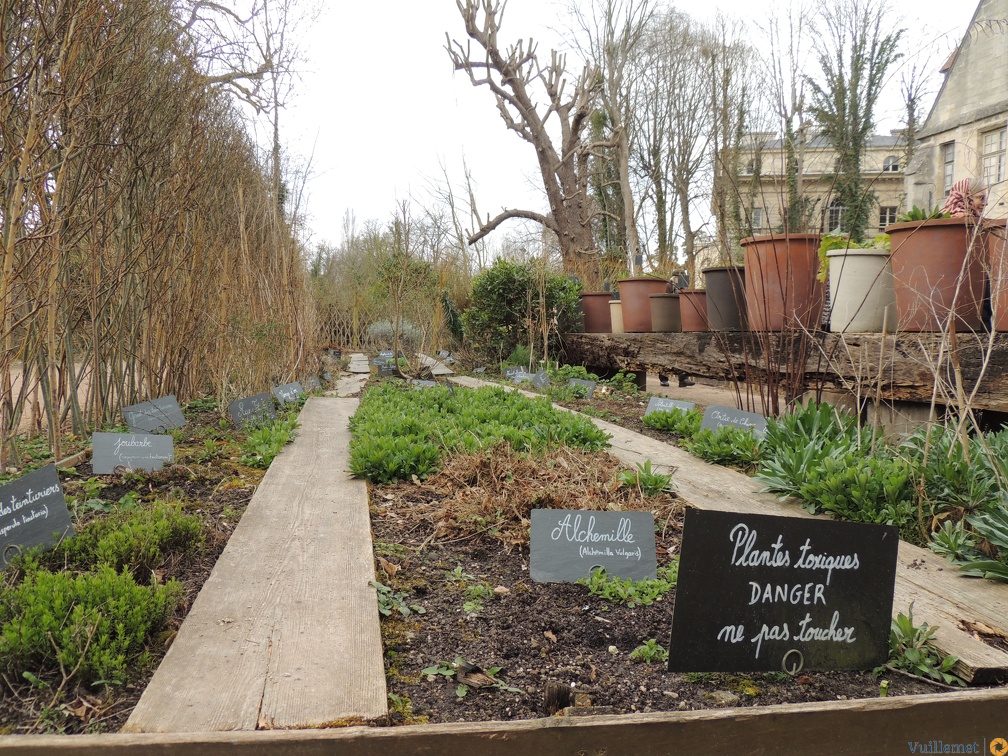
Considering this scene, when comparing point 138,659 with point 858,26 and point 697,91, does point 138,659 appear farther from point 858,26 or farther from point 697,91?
point 858,26

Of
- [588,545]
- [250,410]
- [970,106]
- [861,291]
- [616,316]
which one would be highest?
[970,106]

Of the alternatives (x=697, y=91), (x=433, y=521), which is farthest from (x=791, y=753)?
(x=697, y=91)

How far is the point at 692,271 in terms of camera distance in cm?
1043

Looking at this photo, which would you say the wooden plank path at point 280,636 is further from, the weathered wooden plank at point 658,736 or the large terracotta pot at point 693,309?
the large terracotta pot at point 693,309

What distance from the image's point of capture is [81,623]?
163 centimetres

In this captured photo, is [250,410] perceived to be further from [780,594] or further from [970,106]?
[970,106]

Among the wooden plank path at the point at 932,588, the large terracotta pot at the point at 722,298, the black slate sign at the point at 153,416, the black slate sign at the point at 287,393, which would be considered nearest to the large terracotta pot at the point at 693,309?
the large terracotta pot at the point at 722,298

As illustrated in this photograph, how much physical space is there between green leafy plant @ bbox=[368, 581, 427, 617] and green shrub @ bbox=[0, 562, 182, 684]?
58 centimetres

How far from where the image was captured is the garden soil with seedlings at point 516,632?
160 cm

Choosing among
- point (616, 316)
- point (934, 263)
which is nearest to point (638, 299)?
point (616, 316)

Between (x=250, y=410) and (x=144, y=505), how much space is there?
7.48ft

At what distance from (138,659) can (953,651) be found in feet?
6.59

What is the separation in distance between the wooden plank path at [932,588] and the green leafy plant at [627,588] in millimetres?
665

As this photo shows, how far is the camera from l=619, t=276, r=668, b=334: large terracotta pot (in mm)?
9078
